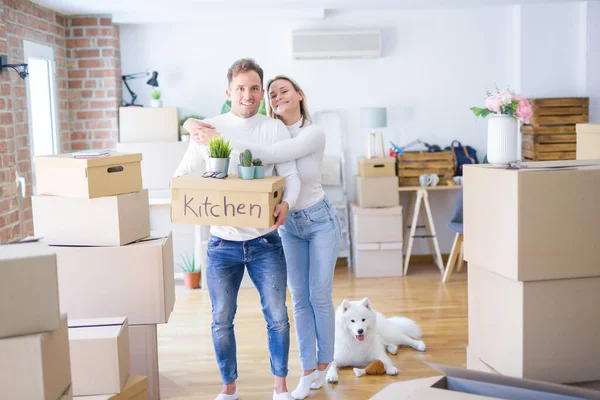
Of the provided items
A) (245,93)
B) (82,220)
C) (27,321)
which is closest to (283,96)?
(245,93)

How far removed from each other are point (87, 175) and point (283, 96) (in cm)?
85

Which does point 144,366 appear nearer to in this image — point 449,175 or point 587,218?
point 587,218

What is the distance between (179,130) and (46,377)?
404cm

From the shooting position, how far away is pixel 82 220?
9.75 ft

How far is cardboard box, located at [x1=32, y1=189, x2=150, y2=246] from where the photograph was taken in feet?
9.66

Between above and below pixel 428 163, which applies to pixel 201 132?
above

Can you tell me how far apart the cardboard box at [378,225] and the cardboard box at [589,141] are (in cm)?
250

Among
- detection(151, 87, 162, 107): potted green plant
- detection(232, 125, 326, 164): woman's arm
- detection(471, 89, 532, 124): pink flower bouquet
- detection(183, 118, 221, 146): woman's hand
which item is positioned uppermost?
detection(151, 87, 162, 107): potted green plant

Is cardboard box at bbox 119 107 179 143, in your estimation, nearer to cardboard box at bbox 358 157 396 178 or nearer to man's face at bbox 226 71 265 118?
cardboard box at bbox 358 157 396 178

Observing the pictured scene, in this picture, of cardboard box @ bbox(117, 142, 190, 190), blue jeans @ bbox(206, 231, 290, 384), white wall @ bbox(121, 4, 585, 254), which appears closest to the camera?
blue jeans @ bbox(206, 231, 290, 384)

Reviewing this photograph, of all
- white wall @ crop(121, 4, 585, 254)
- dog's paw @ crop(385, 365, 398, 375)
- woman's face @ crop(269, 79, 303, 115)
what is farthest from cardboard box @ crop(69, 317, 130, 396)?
white wall @ crop(121, 4, 585, 254)

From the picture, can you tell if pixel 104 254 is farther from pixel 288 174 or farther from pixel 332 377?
pixel 332 377

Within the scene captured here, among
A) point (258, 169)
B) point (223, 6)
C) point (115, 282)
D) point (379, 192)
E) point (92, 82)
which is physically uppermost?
point (223, 6)

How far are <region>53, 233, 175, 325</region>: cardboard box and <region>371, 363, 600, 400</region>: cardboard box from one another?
1.67 meters
